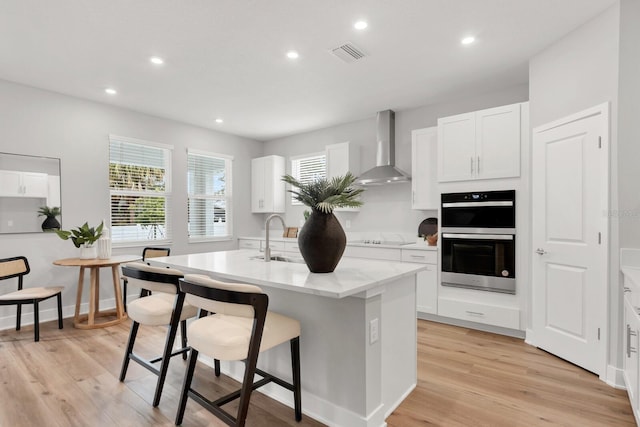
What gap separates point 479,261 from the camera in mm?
3465

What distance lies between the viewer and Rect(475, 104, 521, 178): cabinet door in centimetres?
329

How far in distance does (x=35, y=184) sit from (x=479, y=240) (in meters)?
5.01

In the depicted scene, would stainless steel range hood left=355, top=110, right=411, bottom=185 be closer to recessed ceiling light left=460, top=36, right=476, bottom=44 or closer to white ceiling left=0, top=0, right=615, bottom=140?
white ceiling left=0, top=0, right=615, bottom=140

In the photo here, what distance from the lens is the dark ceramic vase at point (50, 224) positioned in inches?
151

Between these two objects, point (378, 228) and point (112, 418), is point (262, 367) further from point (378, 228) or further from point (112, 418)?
point (378, 228)

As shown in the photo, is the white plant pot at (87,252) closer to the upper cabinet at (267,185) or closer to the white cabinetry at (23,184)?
the white cabinetry at (23,184)

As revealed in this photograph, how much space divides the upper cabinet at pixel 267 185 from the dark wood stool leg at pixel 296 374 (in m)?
4.11

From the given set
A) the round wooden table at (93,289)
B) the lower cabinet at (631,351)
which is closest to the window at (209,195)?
the round wooden table at (93,289)

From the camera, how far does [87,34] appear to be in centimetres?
266

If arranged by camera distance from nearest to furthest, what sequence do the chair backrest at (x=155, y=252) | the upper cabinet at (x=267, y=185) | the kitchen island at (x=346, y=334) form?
1. the kitchen island at (x=346, y=334)
2. the chair backrest at (x=155, y=252)
3. the upper cabinet at (x=267, y=185)

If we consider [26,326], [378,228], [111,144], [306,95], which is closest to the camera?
[26,326]

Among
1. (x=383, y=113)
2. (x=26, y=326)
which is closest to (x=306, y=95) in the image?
(x=383, y=113)

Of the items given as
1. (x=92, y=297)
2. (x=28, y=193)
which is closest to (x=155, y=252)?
(x=92, y=297)

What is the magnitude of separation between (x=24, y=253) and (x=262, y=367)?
335cm
